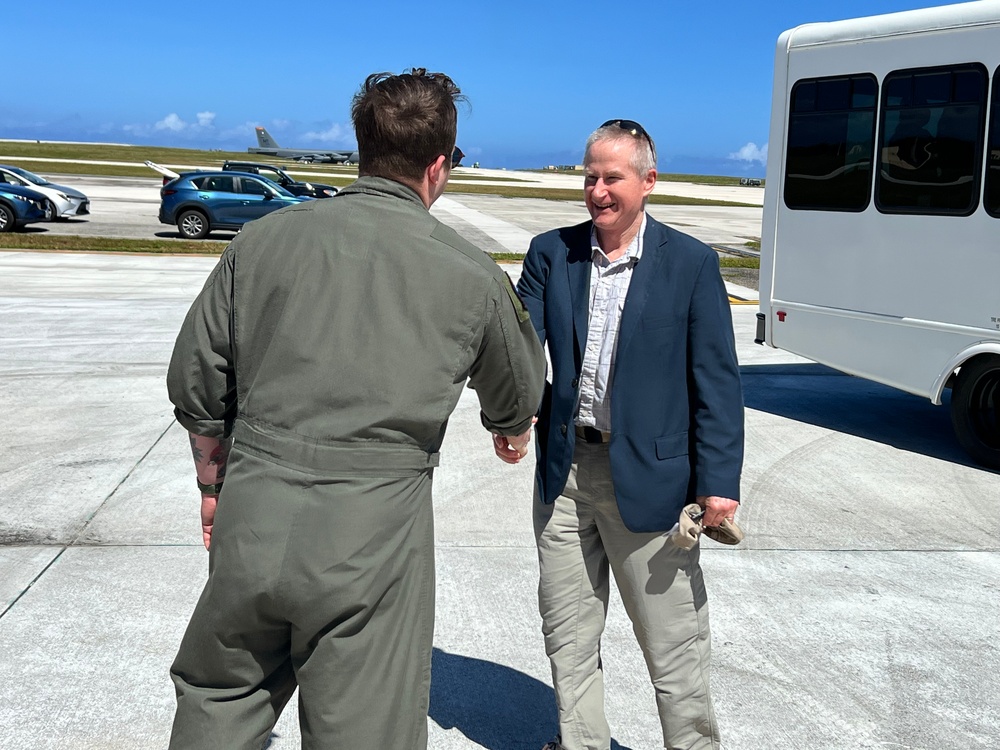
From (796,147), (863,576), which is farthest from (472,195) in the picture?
(863,576)

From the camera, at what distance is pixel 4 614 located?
4.29m

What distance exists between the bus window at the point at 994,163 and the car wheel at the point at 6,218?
Answer: 2075 cm

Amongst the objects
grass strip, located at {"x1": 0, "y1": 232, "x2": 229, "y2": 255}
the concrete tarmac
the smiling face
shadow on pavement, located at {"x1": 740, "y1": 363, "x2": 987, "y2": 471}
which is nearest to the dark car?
grass strip, located at {"x1": 0, "y1": 232, "x2": 229, "y2": 255}

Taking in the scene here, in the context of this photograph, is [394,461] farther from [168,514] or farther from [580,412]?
[168,514]

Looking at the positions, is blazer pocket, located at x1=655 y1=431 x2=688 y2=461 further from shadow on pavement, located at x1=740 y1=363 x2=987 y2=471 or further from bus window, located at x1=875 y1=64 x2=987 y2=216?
shadow on pavement, located at x1=740 y1=363 x2=987 y2=471

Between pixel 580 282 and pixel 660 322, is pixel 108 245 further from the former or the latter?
pixel 660 322

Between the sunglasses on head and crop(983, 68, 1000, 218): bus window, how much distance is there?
4.65m

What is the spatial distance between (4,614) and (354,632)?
2.96 metres

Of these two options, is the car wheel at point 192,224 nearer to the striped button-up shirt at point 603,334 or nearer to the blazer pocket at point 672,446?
the striped button-up shirt at point 603,334

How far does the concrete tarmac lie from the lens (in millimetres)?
3637

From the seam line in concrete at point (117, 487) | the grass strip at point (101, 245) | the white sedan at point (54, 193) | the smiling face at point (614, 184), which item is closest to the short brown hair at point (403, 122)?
the smiling face at point (614, 184)

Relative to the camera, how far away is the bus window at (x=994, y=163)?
22.1 feet

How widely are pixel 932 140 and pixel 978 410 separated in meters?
1.95

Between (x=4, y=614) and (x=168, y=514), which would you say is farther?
(x=168, y=514)
